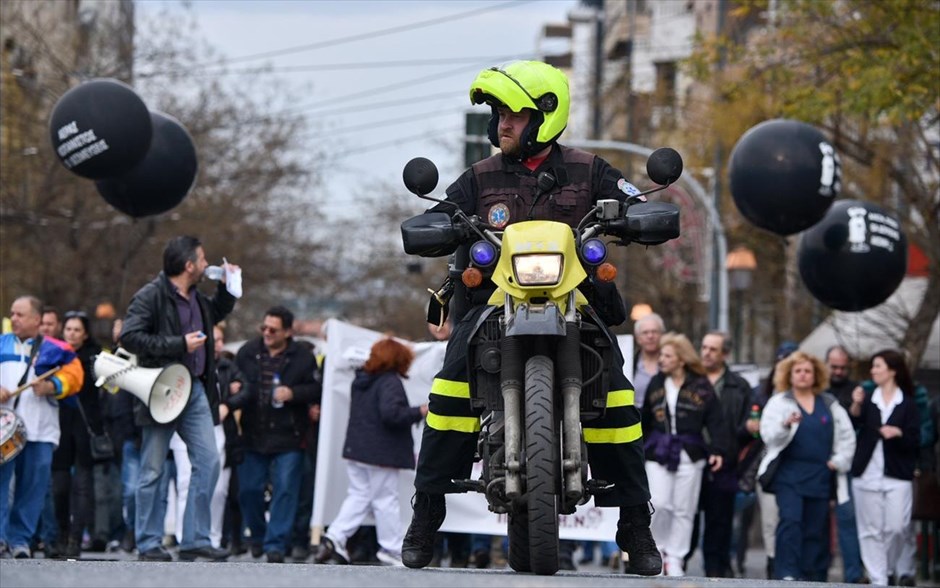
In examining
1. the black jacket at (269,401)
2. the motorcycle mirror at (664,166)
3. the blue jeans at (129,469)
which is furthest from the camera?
the blue jeans at (129,469)

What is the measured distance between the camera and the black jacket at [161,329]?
12281mm

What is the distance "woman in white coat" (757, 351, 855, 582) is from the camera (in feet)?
48.6

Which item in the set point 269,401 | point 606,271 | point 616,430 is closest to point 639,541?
point 616,430

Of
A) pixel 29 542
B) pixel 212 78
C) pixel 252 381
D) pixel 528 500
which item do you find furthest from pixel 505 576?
pixel 212 78

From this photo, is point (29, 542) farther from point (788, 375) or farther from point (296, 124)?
point (296, 124)

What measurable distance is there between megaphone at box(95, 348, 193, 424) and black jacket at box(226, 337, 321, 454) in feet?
10.3

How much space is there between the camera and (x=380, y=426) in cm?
1512

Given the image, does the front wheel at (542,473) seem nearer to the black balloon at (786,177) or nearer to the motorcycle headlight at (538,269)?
the motorcycle headlight at (538,269)

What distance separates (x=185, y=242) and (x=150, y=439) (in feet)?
4.11

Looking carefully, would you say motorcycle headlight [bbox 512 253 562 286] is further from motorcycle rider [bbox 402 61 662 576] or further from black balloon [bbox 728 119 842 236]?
black balloon [bbox 728 119 842 236]

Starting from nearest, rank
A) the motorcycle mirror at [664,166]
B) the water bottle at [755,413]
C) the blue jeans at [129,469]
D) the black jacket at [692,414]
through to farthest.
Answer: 1. the motorcycle mirror at [664,166]
2. the black jacket at [692,414]
3. the water bottle at [755,413]
4. the blue jeans at [129,469]

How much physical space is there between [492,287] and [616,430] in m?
0.80

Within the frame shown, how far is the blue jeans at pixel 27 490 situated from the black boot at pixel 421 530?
19.0 ft

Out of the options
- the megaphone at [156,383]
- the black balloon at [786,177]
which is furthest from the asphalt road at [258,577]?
the black balloon at [786,177]
